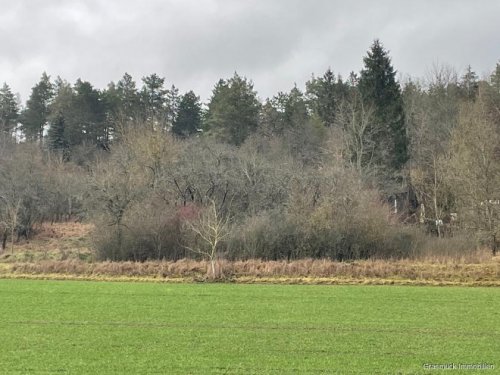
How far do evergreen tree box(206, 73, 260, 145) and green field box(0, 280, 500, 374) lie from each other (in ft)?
152

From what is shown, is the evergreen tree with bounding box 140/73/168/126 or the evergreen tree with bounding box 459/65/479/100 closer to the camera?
the evergreen tree with bounding box 459/65/479/100

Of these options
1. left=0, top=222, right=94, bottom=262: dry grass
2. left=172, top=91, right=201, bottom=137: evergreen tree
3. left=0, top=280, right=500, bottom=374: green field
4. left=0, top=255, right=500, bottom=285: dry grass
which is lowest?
left=0, top=280, right=500, bottom=374: green field

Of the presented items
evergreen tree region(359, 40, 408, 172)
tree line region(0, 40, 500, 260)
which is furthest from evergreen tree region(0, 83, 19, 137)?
evergreen tree region(359, 40, 408, 172)

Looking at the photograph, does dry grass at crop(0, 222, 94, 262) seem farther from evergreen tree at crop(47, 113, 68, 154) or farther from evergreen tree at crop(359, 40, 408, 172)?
evergreen tree at crop(359, 40, 408, 172)

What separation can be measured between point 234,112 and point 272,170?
22801mm

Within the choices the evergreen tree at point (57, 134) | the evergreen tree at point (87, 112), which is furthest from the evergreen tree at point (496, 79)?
the evergreen tree at point (57, 134)

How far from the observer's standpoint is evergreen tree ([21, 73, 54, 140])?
272 feet

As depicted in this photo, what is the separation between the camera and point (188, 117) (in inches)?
3068

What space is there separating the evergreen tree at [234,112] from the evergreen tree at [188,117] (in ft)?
23.0

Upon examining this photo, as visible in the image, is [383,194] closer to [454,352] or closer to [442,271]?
[442,271]

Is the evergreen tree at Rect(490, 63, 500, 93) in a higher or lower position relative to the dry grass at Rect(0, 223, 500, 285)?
higher

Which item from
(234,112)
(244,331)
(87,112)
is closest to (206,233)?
(244,331)

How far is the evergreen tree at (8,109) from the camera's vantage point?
3342 inches

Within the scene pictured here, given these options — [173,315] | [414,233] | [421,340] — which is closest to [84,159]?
[414,233]
